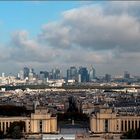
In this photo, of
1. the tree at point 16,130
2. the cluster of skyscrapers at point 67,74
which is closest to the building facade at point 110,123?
the tree at point 16,130

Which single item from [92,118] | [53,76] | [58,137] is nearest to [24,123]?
[92,118]

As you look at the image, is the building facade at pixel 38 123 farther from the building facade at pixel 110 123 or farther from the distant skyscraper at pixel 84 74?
the distant skyscraper at pixel 84 74

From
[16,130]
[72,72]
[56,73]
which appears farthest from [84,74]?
[16,130]

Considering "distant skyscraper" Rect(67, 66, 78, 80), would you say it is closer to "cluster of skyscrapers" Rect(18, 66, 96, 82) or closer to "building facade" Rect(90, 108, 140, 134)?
"cluster of skyscrapers" Rect(18, 66, 96, 82)

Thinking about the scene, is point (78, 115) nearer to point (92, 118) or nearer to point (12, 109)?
point (12, 109)

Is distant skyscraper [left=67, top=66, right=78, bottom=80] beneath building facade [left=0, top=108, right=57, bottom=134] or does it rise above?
above

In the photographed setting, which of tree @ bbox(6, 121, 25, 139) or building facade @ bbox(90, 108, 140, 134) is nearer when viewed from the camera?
tree @ bbox(6, 121, 25, 139)

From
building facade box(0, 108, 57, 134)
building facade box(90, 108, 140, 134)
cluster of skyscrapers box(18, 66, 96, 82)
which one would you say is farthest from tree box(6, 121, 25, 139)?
cluster of skyscrapers box(18, 66, 96, 82)

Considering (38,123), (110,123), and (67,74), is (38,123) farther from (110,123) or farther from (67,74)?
(67,74)
